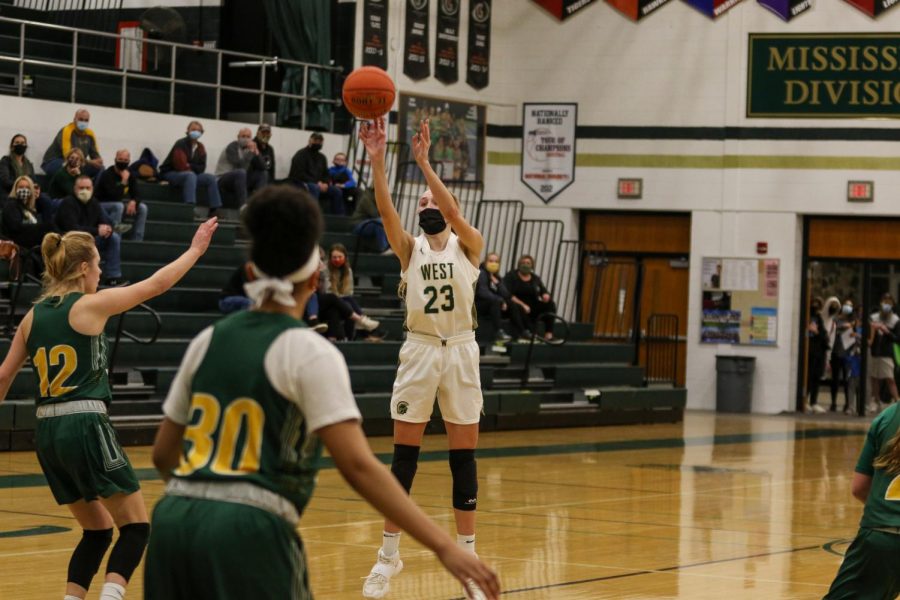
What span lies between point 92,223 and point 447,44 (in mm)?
9421

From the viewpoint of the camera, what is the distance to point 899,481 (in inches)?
207

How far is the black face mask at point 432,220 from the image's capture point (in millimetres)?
7828

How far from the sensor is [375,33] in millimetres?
22078

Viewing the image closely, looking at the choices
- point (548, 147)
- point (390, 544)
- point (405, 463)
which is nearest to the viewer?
point (390, 544)

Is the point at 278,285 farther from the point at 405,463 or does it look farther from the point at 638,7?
the point at 638,7

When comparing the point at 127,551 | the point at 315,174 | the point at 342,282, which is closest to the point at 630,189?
the point at 315,174

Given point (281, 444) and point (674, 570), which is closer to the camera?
point (281, 444)

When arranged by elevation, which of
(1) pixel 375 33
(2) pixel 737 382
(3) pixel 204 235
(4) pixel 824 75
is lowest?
(2) pixel 737 382

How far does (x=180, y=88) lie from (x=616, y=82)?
23.4ft

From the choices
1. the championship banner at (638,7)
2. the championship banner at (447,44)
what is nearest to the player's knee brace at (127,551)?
the championship banner at (447,44)

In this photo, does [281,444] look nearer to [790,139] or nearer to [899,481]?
[899,481]

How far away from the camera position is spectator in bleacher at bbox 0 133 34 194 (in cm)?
1584

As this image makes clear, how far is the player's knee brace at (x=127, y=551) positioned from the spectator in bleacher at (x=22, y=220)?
9.29 meters

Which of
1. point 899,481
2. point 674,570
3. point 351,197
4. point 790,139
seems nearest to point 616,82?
point 790,139
